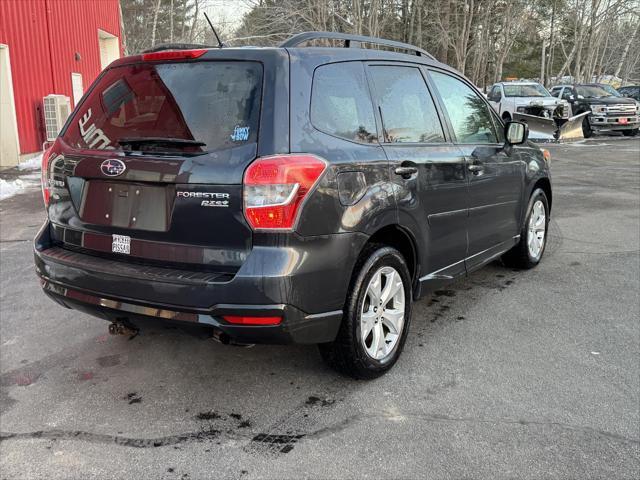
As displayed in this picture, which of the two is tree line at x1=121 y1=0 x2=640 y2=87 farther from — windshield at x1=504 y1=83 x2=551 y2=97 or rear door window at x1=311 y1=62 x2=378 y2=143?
rear door window at x1=311 y1=62 x2=378 y2=143

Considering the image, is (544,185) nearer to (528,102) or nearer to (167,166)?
(167,166)

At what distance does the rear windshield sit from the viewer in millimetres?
2824

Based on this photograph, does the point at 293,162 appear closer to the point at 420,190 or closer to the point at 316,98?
the point at 316,98

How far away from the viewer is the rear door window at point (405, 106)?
3.52 metres

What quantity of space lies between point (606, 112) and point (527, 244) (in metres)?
18.8

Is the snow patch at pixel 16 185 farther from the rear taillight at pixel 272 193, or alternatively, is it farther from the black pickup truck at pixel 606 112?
the black pickup truck at pixel 606 112

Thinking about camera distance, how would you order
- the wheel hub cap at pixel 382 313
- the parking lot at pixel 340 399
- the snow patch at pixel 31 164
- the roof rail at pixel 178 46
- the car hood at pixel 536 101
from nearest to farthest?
the parking lot at pixel 340 399
the roof rail at pixel 178 46
the wheel hub cap at pixel 382 313
the snow patch at pixel 31 164
the car hood at pixel 536 101

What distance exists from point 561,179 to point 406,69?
919 centimetres

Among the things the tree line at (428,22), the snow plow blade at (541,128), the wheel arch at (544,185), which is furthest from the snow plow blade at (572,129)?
the wheel arch at (544,185)

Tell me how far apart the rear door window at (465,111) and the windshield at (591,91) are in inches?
810

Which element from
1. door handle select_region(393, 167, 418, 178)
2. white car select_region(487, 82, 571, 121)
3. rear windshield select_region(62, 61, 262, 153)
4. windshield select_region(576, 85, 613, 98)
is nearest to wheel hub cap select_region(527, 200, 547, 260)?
door handle select_region(393, 167, 418, 178)

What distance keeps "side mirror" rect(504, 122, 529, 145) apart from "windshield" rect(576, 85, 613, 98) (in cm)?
2028

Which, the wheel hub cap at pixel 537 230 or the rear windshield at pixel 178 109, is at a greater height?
the rear windshield at pixel 178 109

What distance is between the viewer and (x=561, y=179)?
11977 mm
